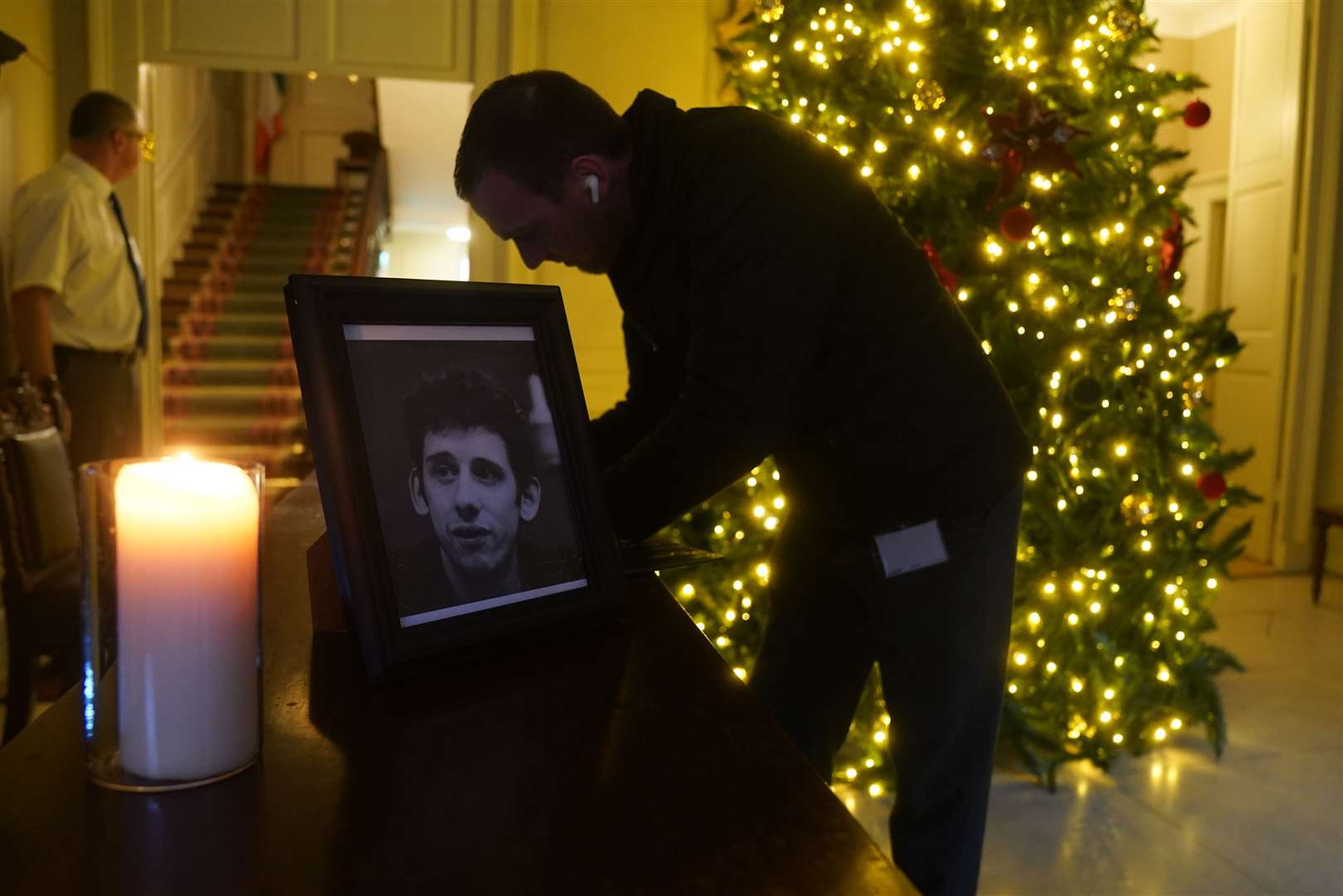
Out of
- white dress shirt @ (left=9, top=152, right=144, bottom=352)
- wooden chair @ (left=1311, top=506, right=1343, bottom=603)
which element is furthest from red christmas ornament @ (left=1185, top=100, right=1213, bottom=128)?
white dress shirt @ (left=9, top=152, right=144, bottom=352)

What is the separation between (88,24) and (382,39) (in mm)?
1064

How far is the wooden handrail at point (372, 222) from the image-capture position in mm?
8195

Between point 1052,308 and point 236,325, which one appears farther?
point 236,325

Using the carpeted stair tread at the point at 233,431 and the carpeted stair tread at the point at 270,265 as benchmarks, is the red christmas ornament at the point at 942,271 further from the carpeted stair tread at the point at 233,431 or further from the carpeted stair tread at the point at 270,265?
the carpeted stair tread at the point at 270,265

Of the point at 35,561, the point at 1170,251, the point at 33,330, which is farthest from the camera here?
the point at 33,330

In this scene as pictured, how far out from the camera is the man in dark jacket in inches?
41.2

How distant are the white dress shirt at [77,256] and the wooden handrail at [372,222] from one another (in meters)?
4.12

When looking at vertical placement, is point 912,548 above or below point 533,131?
below

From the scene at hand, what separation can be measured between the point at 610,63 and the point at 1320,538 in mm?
3555

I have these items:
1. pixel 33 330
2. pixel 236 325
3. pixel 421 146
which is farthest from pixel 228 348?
pixel 33 330

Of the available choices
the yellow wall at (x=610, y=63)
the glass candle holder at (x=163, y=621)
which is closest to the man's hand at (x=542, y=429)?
the glass candle holder at (x=163, y=621)

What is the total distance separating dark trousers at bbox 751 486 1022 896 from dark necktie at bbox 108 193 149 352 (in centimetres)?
291

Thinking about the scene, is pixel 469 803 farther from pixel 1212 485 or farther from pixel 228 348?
pixel 228 348

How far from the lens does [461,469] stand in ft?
2.51
